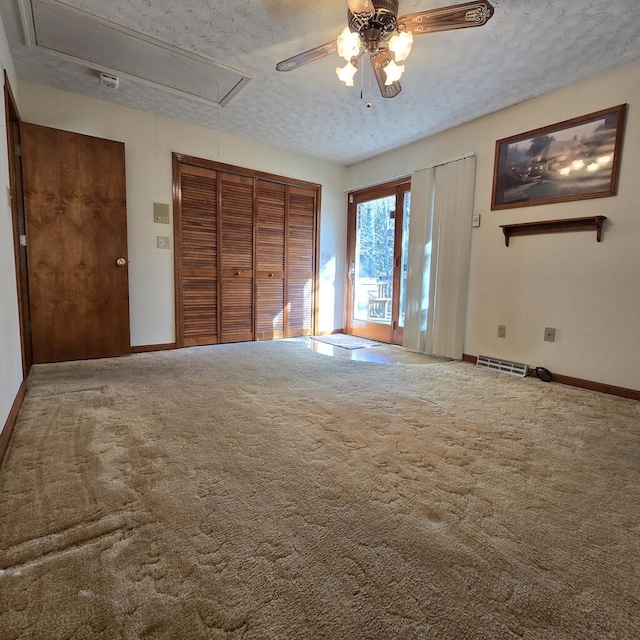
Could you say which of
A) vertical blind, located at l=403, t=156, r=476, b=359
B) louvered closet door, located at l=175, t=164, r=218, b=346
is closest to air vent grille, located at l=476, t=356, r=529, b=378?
vertical blind, located at l=403, t=156, r=476, b=359

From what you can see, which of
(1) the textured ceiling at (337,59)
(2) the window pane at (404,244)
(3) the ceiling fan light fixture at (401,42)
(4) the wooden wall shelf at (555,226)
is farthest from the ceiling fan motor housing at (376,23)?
(2) the window pane at (404,244)

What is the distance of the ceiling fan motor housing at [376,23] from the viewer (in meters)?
1.85

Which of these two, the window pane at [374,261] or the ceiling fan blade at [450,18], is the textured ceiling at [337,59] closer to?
the ceiling fan blade at [450,18]

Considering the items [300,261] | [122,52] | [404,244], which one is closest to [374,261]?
[404,244]

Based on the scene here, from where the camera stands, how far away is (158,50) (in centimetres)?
263

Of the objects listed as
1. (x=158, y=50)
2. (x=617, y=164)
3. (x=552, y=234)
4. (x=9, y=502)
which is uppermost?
(x=158, y=50)

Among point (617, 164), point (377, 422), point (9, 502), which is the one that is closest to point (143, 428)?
point (9, 502)

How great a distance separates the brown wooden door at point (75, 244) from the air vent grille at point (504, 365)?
146 inches

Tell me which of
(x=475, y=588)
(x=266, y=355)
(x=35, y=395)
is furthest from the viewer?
(x=266, y=355)

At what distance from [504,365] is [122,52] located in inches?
165

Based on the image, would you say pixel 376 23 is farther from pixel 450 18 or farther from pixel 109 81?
pixel 109 81

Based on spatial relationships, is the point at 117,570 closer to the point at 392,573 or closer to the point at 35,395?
the point at 392,573

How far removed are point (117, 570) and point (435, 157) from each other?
442cm

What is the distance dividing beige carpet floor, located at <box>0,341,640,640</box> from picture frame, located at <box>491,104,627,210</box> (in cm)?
181
